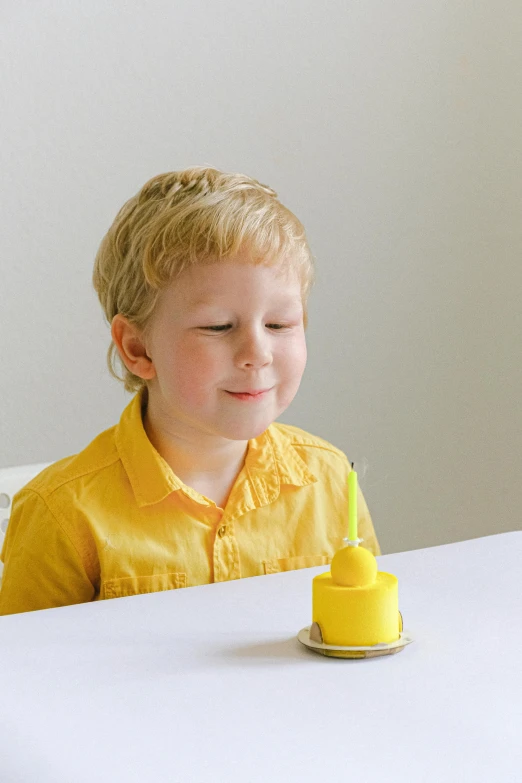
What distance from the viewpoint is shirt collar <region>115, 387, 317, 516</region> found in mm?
943

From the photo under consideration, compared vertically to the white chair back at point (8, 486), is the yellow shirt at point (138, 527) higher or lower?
lower

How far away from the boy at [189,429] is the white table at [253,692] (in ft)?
0.62

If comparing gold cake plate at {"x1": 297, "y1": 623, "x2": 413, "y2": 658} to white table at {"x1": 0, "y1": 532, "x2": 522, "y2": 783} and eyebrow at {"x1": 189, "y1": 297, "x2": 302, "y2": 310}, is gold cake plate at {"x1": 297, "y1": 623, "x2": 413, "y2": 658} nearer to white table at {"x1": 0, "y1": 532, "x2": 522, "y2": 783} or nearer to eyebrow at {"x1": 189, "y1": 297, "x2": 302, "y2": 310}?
white table at {"x1": 0, "y1": 532, "x2": 522, "y2": 783}

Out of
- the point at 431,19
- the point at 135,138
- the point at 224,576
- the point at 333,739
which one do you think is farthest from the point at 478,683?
the point at 431,19

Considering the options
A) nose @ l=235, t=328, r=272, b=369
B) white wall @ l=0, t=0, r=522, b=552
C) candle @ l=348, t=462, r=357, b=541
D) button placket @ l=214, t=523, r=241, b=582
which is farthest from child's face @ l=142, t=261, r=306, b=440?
white wall @ l=0, t=0, r=522, b=552

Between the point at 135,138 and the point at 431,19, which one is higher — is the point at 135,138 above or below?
below

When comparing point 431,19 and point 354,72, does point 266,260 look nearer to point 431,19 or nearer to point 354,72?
point 354,72

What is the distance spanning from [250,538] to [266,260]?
0.87 feet

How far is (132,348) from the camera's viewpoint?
989 mm

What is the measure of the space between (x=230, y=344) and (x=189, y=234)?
103 mm

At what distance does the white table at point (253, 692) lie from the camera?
1.56 feet

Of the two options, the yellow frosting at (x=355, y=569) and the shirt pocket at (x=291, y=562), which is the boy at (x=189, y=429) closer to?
the shirt pocket at (x=291, y=562)

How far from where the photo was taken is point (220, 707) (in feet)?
1.76

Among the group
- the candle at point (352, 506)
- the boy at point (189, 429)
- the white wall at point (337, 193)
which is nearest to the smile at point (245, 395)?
Answer: the boy at point (189, 429)
